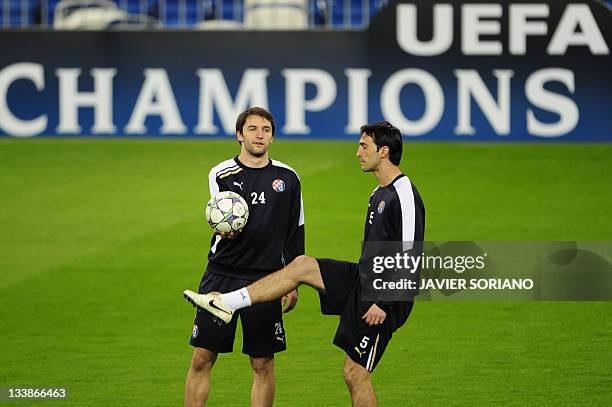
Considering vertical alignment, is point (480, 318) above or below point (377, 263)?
below

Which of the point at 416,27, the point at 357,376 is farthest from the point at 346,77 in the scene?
the point at 357,376

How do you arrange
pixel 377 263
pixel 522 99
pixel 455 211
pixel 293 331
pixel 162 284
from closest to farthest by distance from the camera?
pixel 377 263 → pixel 293 331 → pixel 162 284 → pixel 455 211 → pixel 522 99

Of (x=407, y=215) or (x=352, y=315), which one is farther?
(x=352, y=315)

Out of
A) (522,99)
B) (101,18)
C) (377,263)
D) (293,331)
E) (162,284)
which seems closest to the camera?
(377,263)

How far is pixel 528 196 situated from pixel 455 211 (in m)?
1.17

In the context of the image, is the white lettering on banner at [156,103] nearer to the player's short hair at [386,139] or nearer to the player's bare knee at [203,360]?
the player's bare knee at [203,360]

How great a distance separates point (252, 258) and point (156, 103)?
35.4 ft

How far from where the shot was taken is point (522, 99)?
18422 millimetres

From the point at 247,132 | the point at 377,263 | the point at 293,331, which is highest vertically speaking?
the point at 247,132

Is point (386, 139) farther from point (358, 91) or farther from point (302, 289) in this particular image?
point (358, 91)

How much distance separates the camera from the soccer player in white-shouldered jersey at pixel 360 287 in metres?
7.94

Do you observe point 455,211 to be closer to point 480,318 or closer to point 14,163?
point 480,318

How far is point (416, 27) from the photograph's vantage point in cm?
1844

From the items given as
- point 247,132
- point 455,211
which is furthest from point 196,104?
point 247,132
